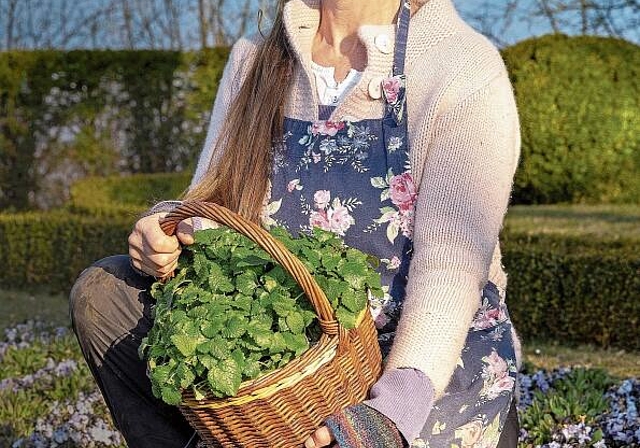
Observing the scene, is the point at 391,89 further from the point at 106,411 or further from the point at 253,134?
the point at 106,411

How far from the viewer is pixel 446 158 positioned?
2.12 m

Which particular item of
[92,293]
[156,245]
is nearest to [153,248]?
[156,245]

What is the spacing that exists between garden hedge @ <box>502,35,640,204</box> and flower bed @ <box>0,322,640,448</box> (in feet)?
23.5

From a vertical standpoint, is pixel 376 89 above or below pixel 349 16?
below

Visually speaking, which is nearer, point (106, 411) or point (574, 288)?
point (106, 411)

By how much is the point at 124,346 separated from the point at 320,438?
2.10 feet

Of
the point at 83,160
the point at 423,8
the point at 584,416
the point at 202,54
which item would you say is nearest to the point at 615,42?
the point at 202,54

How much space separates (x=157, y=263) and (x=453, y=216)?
2.06ft

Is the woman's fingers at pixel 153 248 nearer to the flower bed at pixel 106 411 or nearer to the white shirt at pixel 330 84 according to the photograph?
the white shirt at pixel 330 84

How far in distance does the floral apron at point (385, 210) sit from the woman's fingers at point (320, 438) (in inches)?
13.4

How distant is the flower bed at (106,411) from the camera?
3.24 metres

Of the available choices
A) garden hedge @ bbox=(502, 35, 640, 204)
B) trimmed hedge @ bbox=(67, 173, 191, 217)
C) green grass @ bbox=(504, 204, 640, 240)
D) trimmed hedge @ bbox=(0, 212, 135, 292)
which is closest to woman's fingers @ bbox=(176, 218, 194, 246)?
trimmed hedge @ bbox=(0, 212, 135, 292)

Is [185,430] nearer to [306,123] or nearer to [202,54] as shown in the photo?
[306,123]

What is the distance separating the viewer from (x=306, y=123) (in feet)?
7.77
